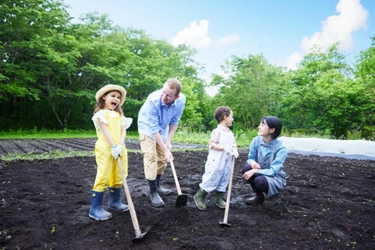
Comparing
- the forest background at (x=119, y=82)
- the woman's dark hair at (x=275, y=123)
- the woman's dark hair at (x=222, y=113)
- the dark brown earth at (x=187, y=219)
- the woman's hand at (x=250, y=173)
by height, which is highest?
the forest background at (x=119, y=82)

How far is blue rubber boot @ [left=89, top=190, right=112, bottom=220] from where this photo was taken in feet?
8.81

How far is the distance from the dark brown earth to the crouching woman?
229 mm

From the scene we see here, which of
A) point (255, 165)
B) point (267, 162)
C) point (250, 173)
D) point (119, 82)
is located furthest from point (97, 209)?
point (119, 82)

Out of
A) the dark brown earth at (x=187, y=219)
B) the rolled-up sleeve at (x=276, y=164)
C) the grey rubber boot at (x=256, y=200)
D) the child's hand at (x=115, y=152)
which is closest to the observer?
the dark brown earth at (x=187, y=219)

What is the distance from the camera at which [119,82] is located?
20266 millimetres

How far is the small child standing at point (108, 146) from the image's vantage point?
263cm

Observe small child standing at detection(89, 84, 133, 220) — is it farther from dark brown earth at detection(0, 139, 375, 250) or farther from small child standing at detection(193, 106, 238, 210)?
small child standing at detection(193, 106, 238, 210)

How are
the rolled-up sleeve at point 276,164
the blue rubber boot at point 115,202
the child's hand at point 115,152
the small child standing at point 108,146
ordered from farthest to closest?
the rolled-up sleeve at point 276,164 → the blue rubber boot at point 115,202 → the small child standing at point 108,146 → the child's hand at point 115,152

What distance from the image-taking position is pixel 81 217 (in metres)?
A: 2.75

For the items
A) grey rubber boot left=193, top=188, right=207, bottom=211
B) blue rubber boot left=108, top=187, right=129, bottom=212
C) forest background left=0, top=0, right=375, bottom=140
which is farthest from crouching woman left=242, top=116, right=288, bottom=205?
forest background left=0, top=0, right=375, bottom=140

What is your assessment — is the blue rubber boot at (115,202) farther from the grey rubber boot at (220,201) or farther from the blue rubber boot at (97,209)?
the grey rubber boot at (220,201)

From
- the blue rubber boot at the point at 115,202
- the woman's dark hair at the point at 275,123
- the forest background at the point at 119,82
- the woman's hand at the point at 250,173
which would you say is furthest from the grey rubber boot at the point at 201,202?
the forest background at the point at 119,82

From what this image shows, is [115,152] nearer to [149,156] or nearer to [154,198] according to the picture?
[149,156]

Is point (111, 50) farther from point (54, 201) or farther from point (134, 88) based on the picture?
point (54, 201)
